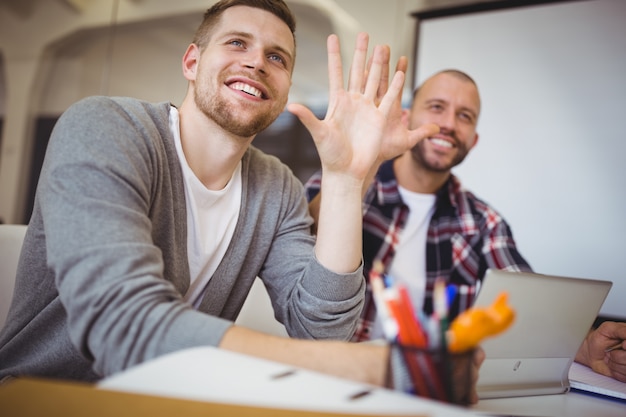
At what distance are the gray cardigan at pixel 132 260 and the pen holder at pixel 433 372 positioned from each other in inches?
10.3

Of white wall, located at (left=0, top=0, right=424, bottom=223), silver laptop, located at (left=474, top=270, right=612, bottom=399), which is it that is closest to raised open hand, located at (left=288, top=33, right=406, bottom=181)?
silver laptop, located at (left=474, top=270, right=612, bottom=399)

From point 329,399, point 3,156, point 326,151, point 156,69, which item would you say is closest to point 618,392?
point 326,151

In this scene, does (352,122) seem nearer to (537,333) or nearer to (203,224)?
(203,224)

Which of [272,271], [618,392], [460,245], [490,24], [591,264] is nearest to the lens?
[618,392]

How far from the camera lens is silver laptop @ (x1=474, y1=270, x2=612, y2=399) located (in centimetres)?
94

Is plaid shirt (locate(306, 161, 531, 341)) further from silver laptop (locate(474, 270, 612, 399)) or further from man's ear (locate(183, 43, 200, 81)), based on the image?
silver laptop (locate(474, 270, 612, 399))

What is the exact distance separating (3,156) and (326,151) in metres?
3.58

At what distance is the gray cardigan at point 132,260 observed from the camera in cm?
77

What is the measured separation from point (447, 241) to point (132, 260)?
141cm

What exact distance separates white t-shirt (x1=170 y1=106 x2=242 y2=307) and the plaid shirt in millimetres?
744

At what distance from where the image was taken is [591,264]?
2.57m

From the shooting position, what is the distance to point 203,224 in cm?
123

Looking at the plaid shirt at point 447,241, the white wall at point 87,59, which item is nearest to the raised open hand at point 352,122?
the plaid shirt at point 447,241

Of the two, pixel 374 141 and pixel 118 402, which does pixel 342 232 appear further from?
pixel 118 402
